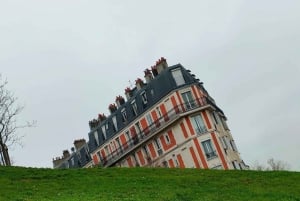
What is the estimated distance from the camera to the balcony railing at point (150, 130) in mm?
78375

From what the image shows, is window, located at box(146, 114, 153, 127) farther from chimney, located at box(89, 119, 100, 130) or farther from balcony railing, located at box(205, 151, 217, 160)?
chimney, located at box(89, 119, 100, 130)

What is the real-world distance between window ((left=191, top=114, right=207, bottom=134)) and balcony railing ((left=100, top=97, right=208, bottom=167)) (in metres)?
0.15

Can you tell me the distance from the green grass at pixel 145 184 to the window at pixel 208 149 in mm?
39054

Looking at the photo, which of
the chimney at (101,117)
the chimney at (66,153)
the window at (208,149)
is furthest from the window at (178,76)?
the chimney at (66,153)

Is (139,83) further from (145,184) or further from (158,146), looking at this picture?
(145,184)

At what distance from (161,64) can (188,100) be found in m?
8.80

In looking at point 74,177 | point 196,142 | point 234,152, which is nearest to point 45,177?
point 74,177

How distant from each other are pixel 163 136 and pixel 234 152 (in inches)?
460

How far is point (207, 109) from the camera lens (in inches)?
3113

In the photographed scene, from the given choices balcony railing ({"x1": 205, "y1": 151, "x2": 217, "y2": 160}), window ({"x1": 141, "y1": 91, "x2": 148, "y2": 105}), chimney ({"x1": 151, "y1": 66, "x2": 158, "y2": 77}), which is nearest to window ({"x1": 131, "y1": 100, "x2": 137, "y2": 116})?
window ({"x1": 141, "y1": 91, "x2": 148, "y2": 105})

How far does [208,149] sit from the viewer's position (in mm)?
76875

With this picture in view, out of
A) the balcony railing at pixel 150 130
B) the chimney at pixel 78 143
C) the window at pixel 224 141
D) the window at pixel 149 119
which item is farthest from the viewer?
the chimney at pixel 78 143

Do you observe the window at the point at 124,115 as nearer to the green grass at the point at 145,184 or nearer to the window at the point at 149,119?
the window at the point at 149,119

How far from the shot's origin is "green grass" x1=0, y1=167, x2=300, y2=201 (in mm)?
27375
